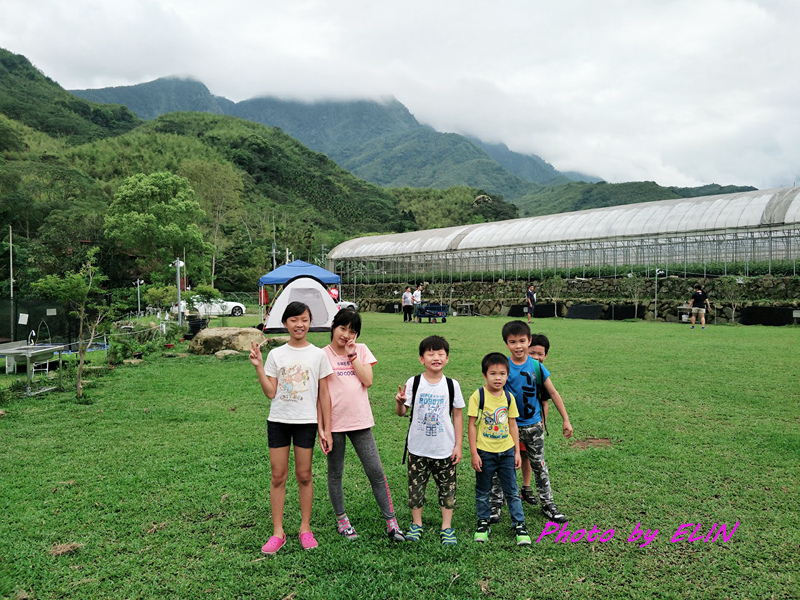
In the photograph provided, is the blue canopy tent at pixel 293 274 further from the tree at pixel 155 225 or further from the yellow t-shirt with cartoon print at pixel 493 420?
the tree at pixel 155 225

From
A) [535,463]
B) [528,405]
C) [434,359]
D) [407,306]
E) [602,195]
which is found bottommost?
[535,463]

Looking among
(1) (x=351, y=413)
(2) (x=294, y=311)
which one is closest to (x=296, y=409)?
(1) (x=351, y=413)

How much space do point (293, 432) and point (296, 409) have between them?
0.15 meters

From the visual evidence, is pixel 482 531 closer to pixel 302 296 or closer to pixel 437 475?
pixel 437 475

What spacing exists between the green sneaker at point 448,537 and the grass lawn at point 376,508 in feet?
0.21

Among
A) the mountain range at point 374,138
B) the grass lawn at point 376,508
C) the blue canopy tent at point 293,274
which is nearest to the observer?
the grass lawn at point 376,508

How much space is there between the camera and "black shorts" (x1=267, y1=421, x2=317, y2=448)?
2.80 meters

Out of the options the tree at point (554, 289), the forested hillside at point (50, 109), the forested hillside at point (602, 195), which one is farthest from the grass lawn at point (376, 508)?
the forested hillside at point (50, 109)

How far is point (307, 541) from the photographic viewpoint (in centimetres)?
280

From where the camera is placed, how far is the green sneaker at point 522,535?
2790mm

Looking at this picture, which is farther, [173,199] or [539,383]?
[173,199]

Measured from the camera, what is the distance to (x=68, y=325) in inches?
461

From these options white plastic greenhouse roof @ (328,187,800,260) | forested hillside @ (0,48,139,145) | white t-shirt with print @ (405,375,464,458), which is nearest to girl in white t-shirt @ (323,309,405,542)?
white t-shirt with print @ (405,375,464,458)

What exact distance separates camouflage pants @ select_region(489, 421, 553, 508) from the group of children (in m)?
0.18
